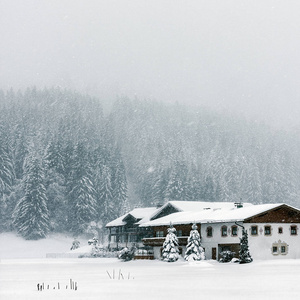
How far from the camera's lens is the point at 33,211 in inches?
3787

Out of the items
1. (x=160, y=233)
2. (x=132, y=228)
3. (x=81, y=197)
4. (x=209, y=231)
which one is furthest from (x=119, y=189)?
(x=209, y=231)

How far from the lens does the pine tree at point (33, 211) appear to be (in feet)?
313

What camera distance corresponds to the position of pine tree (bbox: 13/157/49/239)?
3750 inches

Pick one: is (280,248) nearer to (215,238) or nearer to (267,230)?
(267,230)

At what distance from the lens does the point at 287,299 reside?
21859mm

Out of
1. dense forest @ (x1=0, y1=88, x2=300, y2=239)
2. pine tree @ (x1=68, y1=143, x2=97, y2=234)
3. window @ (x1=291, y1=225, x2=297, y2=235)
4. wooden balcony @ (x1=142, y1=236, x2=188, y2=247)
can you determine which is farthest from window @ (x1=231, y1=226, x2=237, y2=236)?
pine tree @ (x1=68, y1=143, x2=97, y2=234)

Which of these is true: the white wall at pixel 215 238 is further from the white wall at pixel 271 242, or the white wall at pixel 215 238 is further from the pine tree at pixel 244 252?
the pine tree at pixel 244 252

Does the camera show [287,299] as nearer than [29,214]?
Yes

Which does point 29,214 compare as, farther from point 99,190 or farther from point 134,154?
point 134,154

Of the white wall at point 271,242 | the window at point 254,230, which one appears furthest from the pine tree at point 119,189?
the window at point 254,230

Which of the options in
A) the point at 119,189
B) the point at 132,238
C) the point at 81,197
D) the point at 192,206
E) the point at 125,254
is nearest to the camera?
the point at 125,254

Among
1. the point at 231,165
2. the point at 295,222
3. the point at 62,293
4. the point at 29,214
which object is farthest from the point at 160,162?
the point at 62,293

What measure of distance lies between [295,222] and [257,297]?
41.6 meters

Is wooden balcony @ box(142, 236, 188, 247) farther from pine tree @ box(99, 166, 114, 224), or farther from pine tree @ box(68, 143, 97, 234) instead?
pine tree @ box(99, 166, 114, 224)
